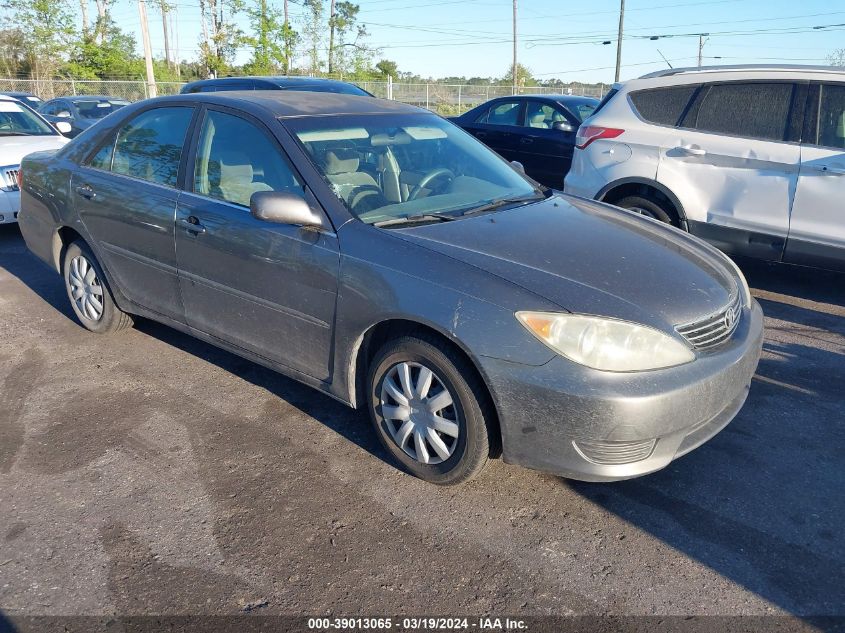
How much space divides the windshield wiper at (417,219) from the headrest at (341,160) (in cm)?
41

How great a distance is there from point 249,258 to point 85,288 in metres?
2.03

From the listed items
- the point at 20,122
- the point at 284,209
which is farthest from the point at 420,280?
the point at 20,122

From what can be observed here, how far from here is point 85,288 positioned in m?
4.87

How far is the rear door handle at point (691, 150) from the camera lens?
5707 mm

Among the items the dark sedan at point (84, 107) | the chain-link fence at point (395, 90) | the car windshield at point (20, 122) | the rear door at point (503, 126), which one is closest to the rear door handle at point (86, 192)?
the car windshield at point (20, 122)

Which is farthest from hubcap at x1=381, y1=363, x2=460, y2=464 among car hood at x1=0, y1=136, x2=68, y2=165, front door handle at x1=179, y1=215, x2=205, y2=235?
car hood at x1=0, y1=136, x2=68, y2=165

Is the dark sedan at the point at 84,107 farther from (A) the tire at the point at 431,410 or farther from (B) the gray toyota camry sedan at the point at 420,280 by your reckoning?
(A) the tire at the point at 431,410

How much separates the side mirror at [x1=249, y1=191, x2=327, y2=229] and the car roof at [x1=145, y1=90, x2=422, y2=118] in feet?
2.07

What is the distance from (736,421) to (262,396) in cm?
259

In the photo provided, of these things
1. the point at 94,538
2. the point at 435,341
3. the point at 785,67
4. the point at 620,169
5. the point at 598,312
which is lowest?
the point at 94,538

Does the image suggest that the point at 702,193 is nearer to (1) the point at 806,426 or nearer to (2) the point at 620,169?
(2) the point at 620,169

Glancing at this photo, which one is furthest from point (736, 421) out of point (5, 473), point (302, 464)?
point (5, 473)

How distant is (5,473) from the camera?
325cm

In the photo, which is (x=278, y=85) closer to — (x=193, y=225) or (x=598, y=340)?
(x=193, y=225)
